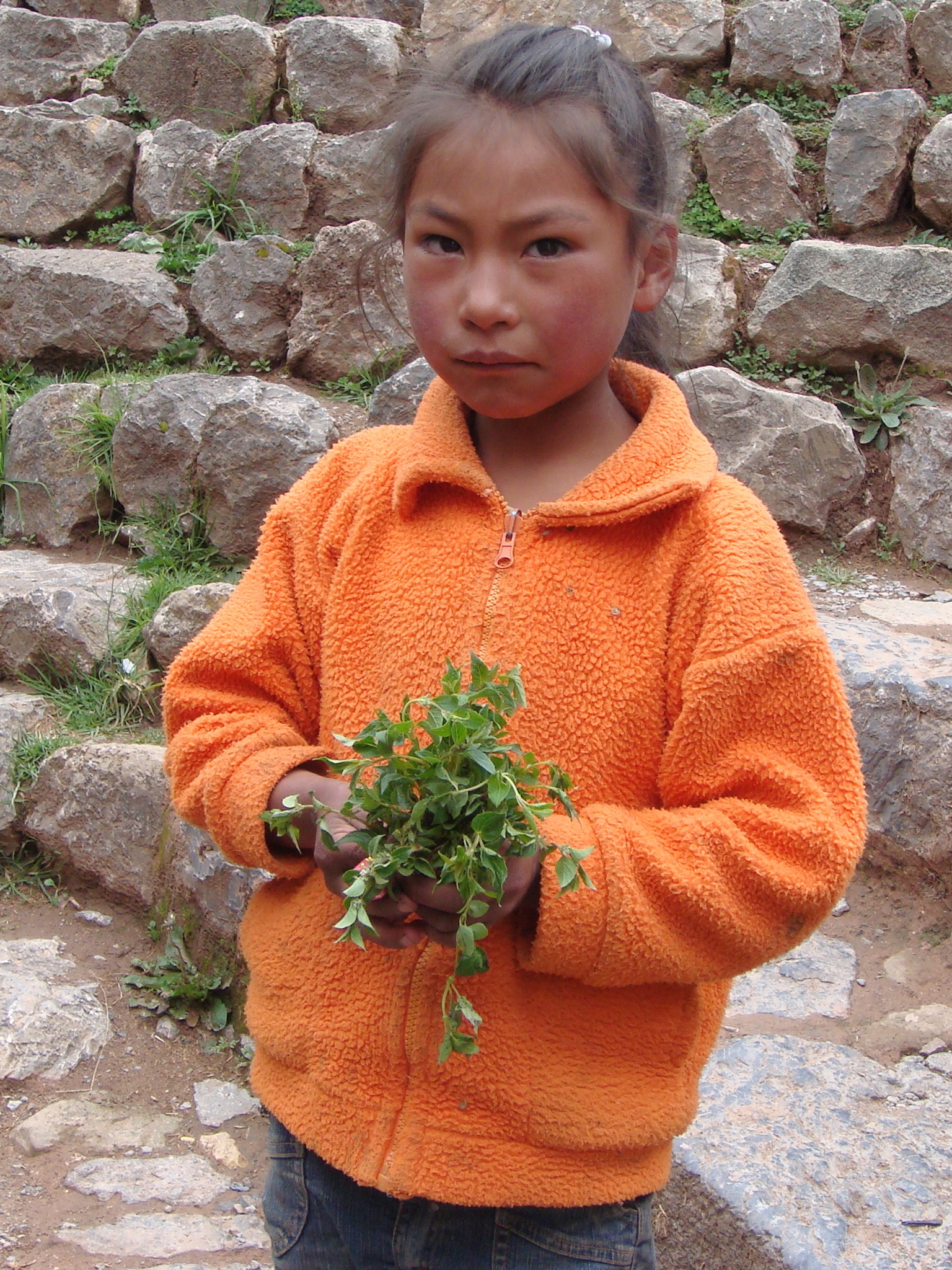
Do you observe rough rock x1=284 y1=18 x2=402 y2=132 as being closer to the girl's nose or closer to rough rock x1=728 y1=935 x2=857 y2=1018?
rough rock x1=728 y1=935 x2=857 y2=1018

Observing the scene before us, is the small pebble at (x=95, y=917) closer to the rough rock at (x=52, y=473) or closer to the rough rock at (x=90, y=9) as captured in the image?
the rough rock at (x=52, y=473)

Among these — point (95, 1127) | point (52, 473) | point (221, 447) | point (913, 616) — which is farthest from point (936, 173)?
point (95, 1127)

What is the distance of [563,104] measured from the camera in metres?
1.22

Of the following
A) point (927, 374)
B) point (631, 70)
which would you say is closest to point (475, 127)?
point (631, 70)

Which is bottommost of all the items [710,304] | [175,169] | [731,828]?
[710,304]

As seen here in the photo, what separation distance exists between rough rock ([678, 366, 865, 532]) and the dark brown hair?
8.61 feet

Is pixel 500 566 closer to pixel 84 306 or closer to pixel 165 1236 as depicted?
pixel 165 1236

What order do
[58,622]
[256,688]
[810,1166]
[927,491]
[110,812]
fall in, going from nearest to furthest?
[256,688] < [810,1166] < [110,812] < [58,622] < [927,491]

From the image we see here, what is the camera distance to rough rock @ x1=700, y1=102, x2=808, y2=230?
15.4 ft

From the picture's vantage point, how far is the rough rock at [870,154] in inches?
180

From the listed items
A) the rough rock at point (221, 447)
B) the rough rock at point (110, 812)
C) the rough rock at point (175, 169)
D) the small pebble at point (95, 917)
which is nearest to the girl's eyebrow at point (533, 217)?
the rough rock at point (110, 812)

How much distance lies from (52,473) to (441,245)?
3472 mm

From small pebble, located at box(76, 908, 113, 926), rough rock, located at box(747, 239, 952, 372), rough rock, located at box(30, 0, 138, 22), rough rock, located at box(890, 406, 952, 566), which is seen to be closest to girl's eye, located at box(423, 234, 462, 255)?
small pebble, located at box(76, 908, 113, 926)

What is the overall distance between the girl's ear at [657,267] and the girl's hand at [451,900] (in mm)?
620
